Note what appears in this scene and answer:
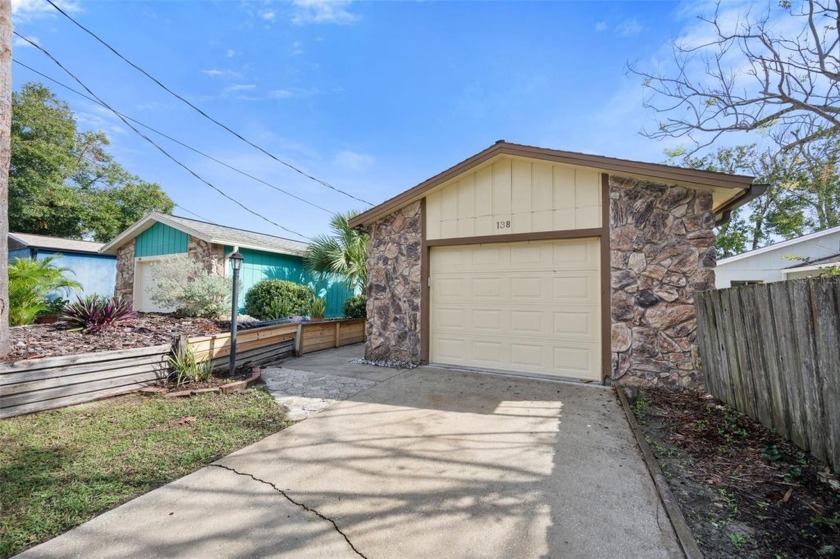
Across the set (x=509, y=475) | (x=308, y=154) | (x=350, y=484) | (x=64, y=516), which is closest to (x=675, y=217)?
(x=509, y=475)

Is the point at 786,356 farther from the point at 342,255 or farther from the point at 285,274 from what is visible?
the point at 285,274

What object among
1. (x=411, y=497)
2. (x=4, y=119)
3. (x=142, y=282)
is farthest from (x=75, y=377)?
(x=142, y=282)

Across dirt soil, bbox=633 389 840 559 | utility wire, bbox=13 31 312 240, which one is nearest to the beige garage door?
dirt soil, bbox=633 389 840 559

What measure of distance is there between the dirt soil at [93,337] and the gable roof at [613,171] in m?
3.91

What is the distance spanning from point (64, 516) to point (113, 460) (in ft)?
2.35

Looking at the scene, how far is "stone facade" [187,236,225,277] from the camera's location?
9547 millimetres

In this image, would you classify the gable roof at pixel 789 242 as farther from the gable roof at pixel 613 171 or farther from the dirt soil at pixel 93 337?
the dirt soil at pixel 93 337

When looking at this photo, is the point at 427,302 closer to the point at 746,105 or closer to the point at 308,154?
the point at 746,105

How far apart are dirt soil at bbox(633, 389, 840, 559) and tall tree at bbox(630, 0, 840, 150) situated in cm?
614

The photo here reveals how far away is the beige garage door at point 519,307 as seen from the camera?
513 centimetres

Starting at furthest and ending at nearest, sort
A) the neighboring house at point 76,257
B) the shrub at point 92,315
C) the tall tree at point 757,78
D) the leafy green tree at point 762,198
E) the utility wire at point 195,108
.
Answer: the neighboring house at point 76,257 < the leafy green tree at point 762,198 < the utility wire at point 195,108 < the tall tree at point 757,78 < the shrub at point 92,315

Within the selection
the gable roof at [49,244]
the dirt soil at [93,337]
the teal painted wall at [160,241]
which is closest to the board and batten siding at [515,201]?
the dirt soil at [93,337]

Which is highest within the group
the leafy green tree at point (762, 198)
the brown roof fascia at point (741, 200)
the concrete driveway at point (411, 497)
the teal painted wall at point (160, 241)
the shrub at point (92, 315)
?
the leafy green tree at point (762, 198)

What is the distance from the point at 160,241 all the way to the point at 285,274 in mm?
3745
